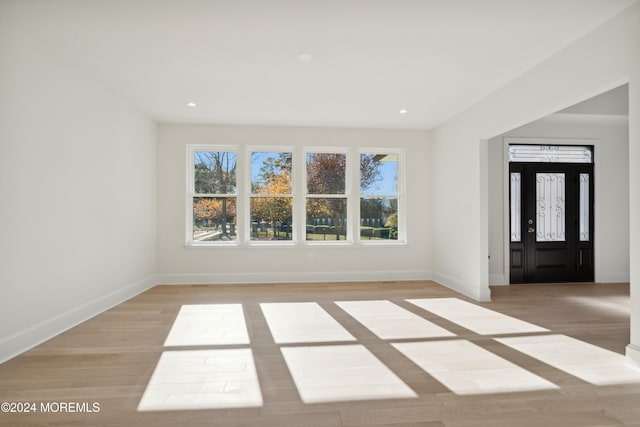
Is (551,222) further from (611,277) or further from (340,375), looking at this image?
(340,375)

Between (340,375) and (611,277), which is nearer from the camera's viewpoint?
(340,375)

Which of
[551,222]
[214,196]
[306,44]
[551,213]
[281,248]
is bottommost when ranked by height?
[281,248]

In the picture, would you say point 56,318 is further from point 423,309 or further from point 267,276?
point 423,309

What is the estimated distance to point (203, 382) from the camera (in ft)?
7.55

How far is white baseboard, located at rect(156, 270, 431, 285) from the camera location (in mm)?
5621

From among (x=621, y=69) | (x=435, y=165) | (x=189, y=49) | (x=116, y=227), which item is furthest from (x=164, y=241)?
(x=621, y=69)

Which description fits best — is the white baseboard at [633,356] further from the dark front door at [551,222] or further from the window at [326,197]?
the window at [326,197]

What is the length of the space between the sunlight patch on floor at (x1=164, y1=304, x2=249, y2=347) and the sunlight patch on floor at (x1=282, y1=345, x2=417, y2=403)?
2.14ft

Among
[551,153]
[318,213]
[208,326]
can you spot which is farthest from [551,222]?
[208,326]

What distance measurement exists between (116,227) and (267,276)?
7.90ft

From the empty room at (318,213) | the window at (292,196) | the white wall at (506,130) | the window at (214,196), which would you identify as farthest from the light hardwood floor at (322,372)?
the window at (292,196)

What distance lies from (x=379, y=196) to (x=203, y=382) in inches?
176

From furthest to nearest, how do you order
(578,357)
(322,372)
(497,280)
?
(497,280), (578,357), (322,372)

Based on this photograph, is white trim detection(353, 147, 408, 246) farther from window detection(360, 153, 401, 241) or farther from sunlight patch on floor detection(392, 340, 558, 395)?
sunlight patch on floor detection(392, 340, 558, 395)
